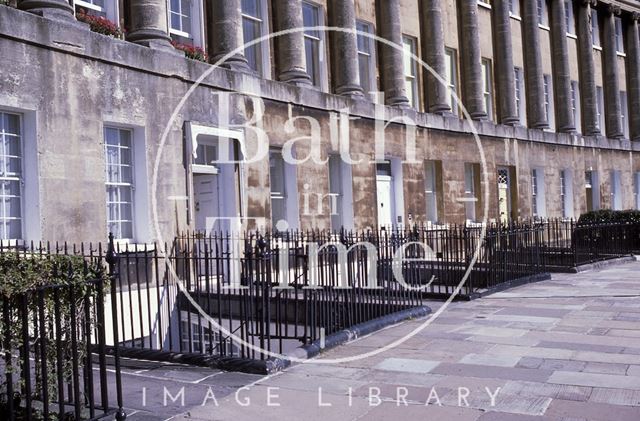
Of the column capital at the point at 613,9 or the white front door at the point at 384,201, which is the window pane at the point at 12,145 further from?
the column capital at the point at 613,9

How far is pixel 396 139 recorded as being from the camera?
20.4m

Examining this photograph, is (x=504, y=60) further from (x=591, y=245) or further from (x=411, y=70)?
(x=591, y=245)

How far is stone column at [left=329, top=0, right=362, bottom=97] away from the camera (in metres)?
19.0

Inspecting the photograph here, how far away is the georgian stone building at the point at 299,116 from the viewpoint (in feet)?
35.9

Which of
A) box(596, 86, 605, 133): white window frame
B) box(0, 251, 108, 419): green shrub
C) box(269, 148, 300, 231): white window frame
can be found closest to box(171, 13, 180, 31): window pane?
box(269, 148, 300, 231): white window frame

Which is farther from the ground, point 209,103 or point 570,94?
point 570,94

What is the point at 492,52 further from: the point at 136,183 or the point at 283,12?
the point at 136,183

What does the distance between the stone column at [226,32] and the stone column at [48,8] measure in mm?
4348

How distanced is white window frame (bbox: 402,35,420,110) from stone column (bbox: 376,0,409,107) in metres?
1.30

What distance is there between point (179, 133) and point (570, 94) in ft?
70.5

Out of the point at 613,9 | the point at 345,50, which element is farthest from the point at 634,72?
the point at 345,50

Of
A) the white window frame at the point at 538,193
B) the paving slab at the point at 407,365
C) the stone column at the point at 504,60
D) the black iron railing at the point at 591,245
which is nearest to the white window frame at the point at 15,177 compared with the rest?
the paving slab at the point at 407,365

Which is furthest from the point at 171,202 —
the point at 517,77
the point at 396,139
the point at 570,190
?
the point at 570,190

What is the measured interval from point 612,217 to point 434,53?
854cm
